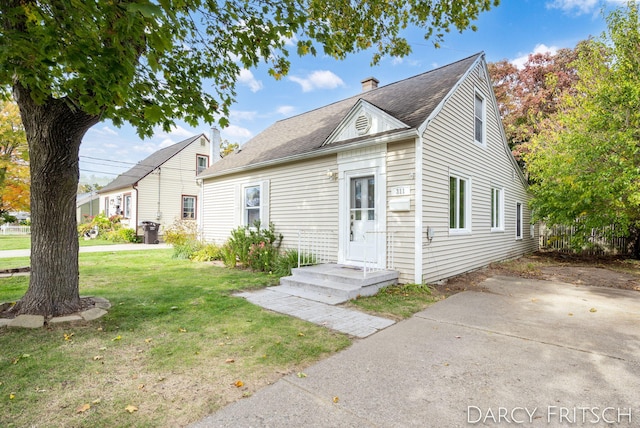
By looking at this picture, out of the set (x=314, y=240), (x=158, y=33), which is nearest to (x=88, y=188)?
(x=314, y=240)

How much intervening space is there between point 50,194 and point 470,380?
530 cm

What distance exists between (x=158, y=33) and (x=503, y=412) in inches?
162

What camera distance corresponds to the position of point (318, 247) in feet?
26.7

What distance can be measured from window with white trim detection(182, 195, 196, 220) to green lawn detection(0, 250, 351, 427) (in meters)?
15.0

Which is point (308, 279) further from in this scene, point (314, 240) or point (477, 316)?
point (477, 316)

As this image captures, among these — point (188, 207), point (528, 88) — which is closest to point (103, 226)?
point (188, 207)

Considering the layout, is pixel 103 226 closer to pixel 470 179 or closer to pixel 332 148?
A: pixel 332 148

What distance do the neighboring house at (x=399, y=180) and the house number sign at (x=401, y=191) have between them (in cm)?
2

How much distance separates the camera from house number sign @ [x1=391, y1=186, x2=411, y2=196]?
6410 mm

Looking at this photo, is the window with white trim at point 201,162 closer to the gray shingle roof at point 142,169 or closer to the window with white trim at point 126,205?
the gray shingle roof at point 142,169

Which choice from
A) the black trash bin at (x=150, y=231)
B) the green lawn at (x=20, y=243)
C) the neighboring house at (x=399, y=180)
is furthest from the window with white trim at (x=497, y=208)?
the green lawn at (x=20, y=243)

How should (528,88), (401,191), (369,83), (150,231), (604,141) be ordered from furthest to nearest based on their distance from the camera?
(528,88) → (150,231) → (369,83) → (604,141) → (401,191)

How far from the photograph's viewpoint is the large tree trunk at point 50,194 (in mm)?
3967

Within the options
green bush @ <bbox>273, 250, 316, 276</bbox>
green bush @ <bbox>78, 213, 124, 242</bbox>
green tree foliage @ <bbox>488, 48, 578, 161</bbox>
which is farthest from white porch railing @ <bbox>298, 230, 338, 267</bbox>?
green bush @ <bbox>78, 213, 124, 242</bbox>
